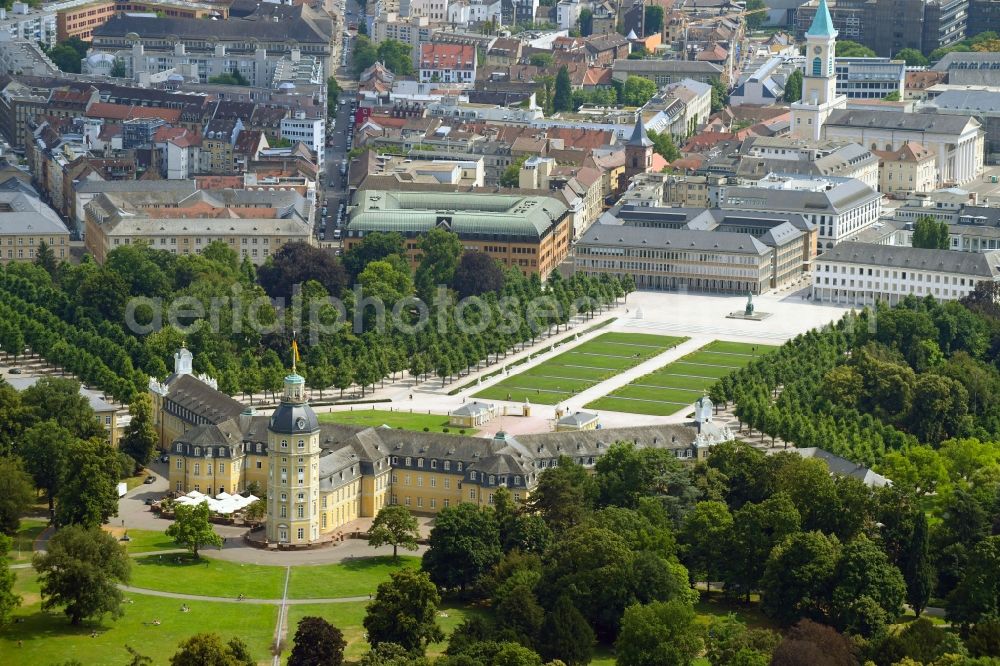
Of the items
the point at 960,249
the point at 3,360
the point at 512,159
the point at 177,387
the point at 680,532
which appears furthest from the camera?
the point at 512,159

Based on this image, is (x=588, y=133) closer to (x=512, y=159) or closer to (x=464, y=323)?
(x=512, y=159)

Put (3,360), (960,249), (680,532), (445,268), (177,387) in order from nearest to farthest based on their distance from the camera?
(680,532) → (177,387) → (3,360) → (445,268) → (960,249)

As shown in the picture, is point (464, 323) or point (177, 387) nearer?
point (177, 387)

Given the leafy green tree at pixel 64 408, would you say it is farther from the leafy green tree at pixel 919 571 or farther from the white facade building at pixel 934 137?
the white facade building at pixel 934 137

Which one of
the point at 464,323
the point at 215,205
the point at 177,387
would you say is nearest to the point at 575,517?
the point at 177,387

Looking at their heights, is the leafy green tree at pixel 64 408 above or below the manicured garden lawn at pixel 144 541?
above

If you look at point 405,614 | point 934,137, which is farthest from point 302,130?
point 405,614

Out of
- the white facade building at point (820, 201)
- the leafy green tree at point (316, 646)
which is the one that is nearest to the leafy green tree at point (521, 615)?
the leafy green tree at point (316, 646)
